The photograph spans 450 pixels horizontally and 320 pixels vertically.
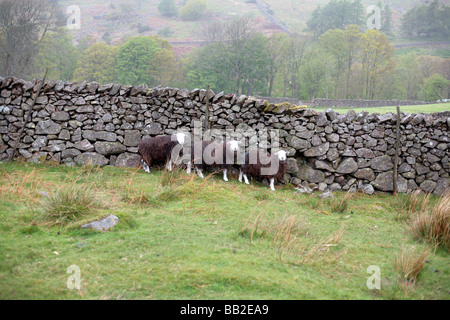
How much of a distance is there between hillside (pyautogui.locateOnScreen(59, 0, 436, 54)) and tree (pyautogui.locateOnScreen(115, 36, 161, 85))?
20952 mm

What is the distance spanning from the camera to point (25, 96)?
33.1 ft

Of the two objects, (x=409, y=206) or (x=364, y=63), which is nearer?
(x=409, y=206)

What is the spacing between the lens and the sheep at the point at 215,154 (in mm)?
9203

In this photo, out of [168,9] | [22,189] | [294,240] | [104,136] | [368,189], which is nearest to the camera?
[294,240]

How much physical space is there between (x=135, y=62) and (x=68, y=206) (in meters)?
40.6

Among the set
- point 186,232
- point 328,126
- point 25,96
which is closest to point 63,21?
point 25,96

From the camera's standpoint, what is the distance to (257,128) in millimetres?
10031

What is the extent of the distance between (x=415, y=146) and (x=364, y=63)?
38.7 meters

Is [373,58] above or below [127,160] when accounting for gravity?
above

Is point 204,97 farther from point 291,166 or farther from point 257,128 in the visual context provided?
point 291,166

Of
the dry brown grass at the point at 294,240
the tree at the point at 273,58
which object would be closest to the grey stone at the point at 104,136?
the dry brown grass at the point at 294,240

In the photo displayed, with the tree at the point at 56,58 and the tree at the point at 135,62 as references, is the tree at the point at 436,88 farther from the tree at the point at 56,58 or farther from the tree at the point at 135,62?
the tree at the point at 56,58

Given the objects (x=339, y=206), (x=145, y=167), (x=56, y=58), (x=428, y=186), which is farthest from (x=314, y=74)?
(x=339, y=206)

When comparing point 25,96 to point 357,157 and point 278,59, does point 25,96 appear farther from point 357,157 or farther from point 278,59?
point 278,59
